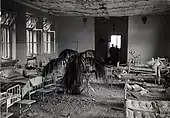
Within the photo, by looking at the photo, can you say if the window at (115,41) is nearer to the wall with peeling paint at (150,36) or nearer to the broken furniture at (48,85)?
the wall with peeling paint at (150,36)

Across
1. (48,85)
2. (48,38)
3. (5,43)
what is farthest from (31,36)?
(48,85)

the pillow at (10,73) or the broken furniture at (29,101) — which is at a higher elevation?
the pillow at (10,73)

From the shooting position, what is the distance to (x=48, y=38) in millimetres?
8609

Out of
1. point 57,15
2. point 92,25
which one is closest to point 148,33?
point 92,25

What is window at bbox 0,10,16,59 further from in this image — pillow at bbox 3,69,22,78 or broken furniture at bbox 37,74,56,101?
broken furniture at bbox 37,74,56,101

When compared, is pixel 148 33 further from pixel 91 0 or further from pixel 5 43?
pixel 5 43

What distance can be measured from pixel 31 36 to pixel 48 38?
153cm

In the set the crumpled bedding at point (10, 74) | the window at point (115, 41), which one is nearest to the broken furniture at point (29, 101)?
the crumpled bedding at point (10, 74)

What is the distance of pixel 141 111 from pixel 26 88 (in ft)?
7.75

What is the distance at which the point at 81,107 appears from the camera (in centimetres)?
463

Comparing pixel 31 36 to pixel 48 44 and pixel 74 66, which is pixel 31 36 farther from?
pixel 74 66

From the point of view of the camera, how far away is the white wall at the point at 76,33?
955 centimetres

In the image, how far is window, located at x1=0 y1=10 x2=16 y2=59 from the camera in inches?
205

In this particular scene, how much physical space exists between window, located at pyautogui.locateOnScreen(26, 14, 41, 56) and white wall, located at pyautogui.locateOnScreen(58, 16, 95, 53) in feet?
7.10
